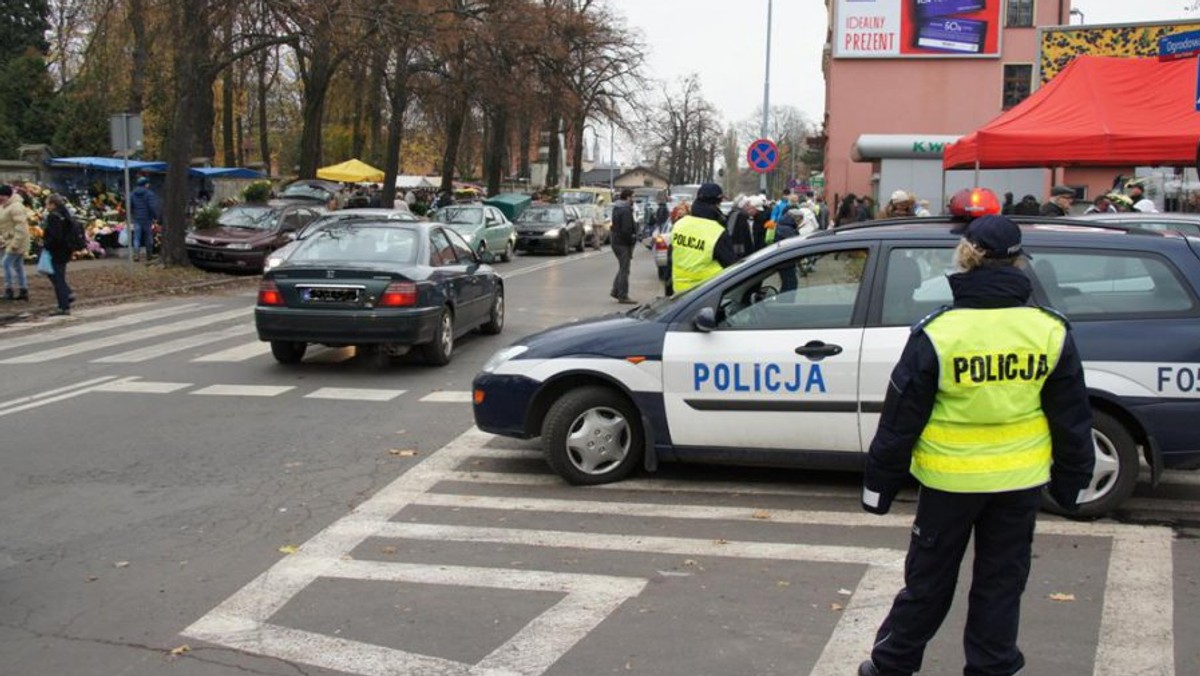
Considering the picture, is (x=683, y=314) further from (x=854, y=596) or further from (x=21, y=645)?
(x=21, y=645)

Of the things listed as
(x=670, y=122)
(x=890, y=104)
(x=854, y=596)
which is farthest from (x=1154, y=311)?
(x=670, y=122)

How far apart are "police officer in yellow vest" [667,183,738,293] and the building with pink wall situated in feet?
109

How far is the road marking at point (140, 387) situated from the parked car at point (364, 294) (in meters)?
1.03

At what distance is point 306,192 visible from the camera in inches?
1217

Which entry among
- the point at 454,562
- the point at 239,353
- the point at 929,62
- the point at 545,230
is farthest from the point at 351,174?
the point at 454,562

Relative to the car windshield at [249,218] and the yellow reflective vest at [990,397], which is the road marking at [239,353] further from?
the car windshield at [249,218]

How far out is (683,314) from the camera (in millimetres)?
6594

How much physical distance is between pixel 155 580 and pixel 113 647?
0.80 meters

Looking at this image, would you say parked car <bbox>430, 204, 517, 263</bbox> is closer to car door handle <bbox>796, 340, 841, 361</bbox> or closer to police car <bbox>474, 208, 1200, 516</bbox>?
police car <bbox>474, 208, 1200, 516</bbox>

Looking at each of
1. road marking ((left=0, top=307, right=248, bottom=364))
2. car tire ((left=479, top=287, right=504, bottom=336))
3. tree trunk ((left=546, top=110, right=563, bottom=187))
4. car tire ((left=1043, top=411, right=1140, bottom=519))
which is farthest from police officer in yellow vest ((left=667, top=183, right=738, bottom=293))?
tree trunk ((left=546, top=110, right=563, bottom=187))

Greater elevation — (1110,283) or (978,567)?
(1110,283)

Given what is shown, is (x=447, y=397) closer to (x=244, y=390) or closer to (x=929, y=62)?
(x=244, y=390)

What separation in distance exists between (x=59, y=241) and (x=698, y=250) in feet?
32.1

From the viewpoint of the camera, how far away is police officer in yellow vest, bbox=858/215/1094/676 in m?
3.43
